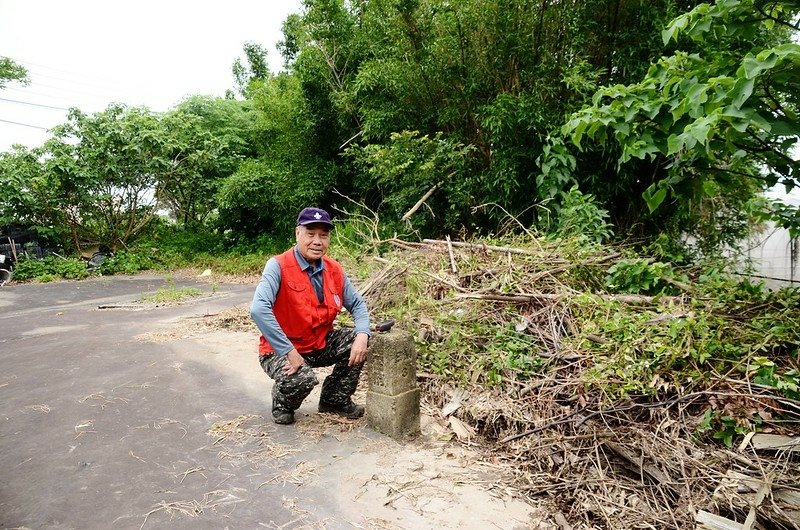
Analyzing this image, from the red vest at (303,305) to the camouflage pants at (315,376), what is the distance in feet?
0.28

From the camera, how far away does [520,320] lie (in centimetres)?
461

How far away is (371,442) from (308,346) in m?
0.88

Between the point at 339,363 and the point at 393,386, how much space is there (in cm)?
56

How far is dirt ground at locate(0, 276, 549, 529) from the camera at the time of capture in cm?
263

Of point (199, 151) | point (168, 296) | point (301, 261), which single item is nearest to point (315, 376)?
point (301, 261)

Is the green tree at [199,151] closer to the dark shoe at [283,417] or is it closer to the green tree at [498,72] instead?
the green tree at [498,72]

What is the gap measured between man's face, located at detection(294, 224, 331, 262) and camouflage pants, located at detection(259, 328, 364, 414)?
70 cm

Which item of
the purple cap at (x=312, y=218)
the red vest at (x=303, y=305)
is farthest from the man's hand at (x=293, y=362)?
the purple cap at (x=312, y=218)

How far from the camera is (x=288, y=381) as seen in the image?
140 inches

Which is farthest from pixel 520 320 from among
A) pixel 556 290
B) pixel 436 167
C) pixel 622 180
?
pixel 436 167

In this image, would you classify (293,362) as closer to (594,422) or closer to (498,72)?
(594,422)

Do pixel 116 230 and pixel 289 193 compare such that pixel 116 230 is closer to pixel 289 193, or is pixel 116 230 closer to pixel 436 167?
pixel 289 193

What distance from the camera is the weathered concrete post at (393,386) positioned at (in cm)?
351

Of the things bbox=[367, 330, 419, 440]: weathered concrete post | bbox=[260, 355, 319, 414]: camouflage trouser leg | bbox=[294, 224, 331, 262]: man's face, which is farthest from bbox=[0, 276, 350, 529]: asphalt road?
bbox=[294, 224, 331, 262]: man's face
